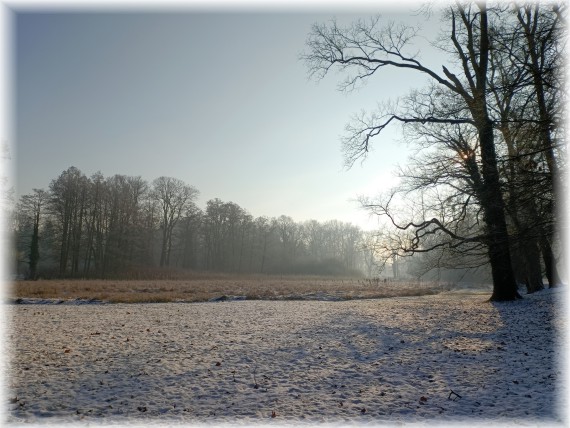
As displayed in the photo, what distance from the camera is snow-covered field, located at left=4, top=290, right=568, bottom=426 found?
543 centimetres

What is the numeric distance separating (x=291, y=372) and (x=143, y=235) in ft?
187

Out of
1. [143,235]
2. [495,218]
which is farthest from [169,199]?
[495,218]

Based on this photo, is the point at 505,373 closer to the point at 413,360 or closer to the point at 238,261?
the point at 413,360

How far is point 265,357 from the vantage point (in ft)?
27.2

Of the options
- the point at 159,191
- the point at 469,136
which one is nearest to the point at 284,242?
the point at 159,191

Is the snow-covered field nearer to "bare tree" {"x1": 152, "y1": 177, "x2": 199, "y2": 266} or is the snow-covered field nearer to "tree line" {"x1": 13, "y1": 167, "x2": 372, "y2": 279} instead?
"tree line" {"x1": 13, "y1": 167, "x2": 372, "y2": 279}

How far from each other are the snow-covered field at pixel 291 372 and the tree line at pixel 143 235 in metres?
20.7

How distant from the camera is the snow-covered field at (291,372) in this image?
214 inches

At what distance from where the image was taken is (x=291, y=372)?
7.28 metres

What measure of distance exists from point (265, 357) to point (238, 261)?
76.2m

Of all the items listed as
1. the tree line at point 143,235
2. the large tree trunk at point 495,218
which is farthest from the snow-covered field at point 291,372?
the tree line at point 143,235

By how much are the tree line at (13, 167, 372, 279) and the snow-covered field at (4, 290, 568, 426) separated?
20670 millimetres

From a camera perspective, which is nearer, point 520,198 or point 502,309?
point 520,198

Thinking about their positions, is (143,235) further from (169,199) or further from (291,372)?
(291,372)
